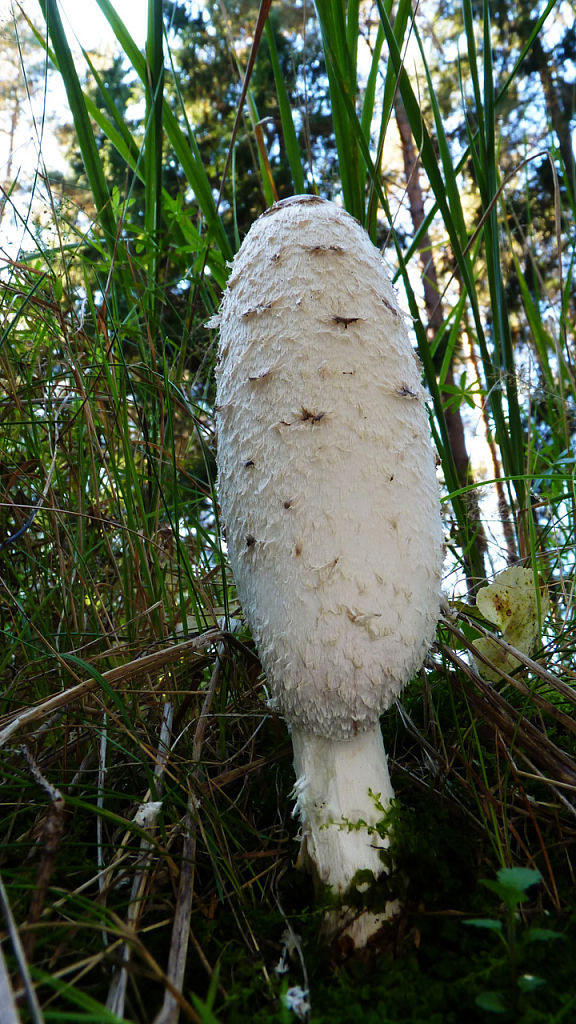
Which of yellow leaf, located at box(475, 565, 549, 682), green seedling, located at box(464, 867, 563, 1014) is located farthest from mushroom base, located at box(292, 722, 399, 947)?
yellow leaf, located at box(475, 565, 549, 682)

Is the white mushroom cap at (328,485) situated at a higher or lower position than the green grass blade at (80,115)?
lower

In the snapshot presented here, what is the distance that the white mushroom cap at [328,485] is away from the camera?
1235mm

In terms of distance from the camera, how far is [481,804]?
56.3 inches

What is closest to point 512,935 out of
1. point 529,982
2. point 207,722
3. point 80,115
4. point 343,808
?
point 529,982

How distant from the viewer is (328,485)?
49.1 inches

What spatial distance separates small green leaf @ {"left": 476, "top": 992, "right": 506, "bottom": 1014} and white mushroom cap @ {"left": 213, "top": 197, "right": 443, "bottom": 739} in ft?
1.52

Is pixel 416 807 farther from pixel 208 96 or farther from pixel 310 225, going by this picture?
pixel 208 96

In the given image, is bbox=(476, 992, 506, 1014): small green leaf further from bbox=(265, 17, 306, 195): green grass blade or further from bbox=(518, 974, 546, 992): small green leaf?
bbox=(265, 17, 306, 195): green grass blade

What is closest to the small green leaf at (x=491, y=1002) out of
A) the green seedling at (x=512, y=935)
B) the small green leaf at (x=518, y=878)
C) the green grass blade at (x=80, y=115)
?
the green seedling at (x=512, y=935)

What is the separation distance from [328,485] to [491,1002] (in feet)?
2.72

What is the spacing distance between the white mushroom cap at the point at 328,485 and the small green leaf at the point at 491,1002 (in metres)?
0.46

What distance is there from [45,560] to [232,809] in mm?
931

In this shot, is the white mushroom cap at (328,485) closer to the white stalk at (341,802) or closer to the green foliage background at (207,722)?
Answer: the white stalk at (341,802)

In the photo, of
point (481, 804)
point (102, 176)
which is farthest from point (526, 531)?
point (102, 176)
